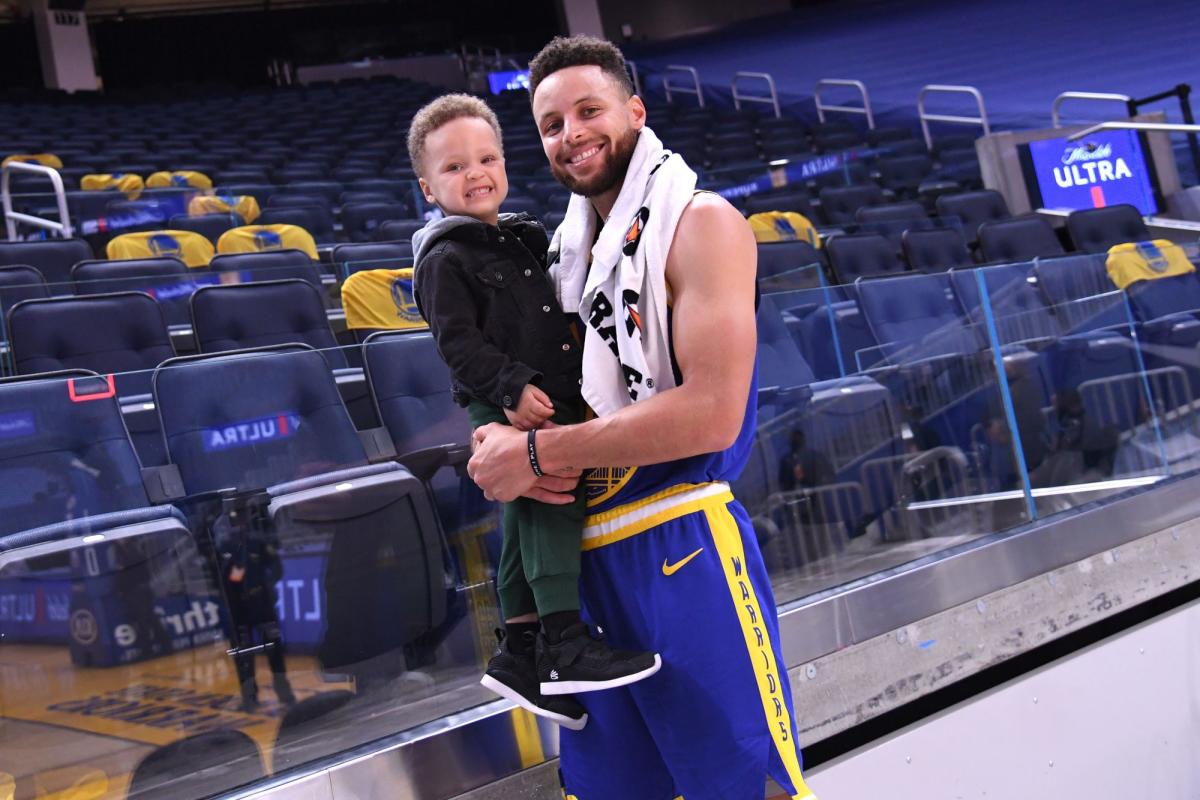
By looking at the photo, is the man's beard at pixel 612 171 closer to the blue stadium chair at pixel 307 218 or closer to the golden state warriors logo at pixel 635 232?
the golden state warriors logo at pixel 635 232

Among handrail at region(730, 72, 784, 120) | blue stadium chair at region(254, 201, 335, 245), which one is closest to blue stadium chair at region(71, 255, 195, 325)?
blue stadium chair at region(254, 201, 335, 245)

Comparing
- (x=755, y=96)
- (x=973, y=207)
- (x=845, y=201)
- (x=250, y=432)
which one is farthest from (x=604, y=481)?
(x=755, y=96)

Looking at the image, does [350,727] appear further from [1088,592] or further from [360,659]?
[1088,592]

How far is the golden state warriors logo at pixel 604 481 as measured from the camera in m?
1.35

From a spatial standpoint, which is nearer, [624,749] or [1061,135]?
[624,749]

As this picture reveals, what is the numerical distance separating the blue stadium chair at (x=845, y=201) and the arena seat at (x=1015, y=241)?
148 cm

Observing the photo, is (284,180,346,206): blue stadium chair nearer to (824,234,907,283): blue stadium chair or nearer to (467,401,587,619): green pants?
(824,234,907,283): blue stadium chair

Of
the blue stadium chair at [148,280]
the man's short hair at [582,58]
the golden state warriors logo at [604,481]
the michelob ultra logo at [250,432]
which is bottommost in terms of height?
the golden state warriors logo at [604,481]

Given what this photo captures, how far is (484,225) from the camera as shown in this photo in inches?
56.2

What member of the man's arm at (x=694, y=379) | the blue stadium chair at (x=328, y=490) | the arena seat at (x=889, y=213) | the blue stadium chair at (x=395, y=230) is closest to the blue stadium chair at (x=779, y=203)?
the arena seat at (x=889, y=213)

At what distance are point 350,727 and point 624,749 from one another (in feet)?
1.44

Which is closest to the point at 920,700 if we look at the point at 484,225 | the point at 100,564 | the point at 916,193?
the point at 484,225

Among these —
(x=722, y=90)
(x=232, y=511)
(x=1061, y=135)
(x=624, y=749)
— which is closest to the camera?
(x=624, y=749)

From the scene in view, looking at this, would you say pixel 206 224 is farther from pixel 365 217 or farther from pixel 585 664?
pixel 585 664
